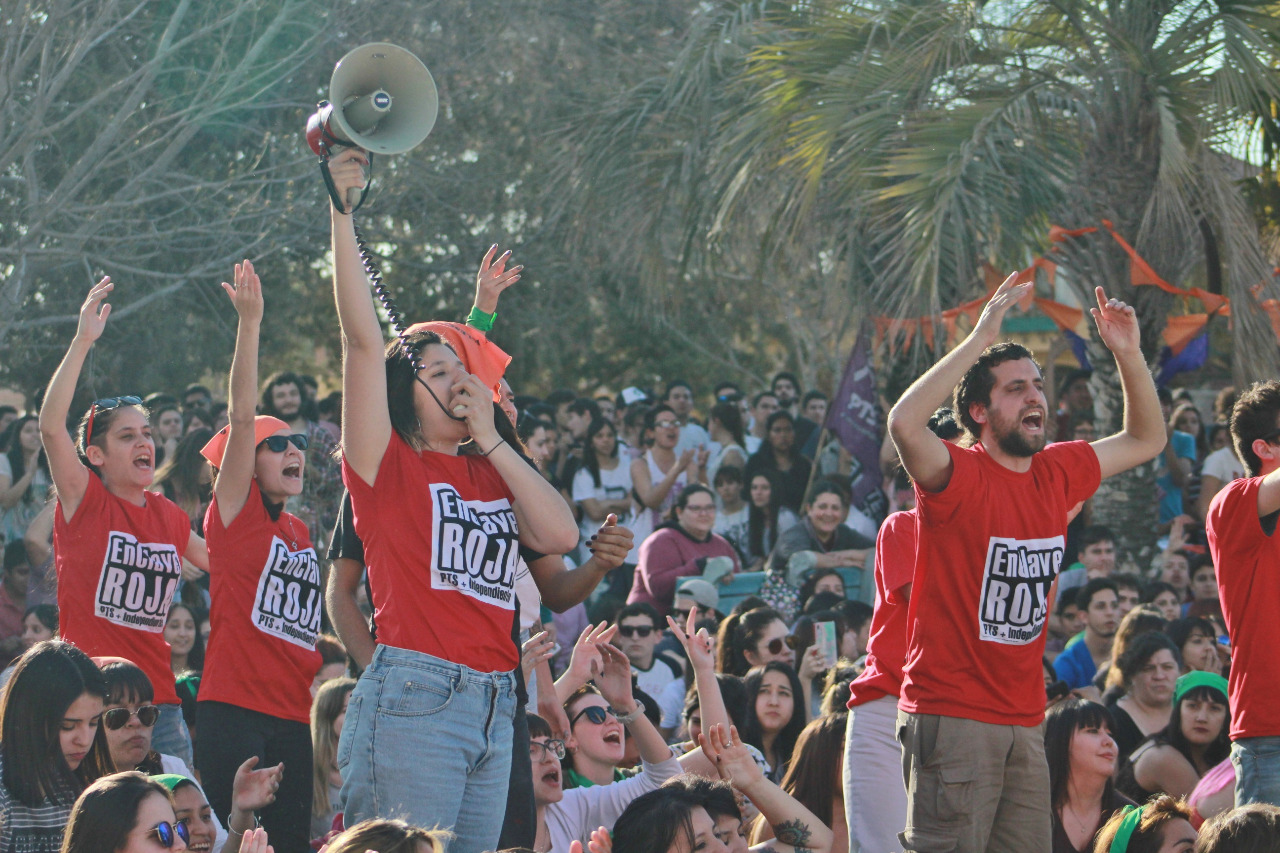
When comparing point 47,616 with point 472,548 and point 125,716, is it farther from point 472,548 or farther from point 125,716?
point 472,548

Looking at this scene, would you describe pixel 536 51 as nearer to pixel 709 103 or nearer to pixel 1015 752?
pixel 709 103

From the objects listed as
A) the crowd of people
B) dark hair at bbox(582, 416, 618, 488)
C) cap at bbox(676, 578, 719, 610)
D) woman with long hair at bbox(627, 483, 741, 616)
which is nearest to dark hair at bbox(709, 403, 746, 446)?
dark hair at bbox(582, 416, 618, 488)

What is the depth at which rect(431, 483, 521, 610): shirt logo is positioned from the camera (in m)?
3.46

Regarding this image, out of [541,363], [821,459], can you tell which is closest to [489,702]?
[821,459]

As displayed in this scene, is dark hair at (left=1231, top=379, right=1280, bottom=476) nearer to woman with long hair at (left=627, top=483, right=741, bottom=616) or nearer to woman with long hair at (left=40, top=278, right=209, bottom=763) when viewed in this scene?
woman with long hair at (left=40, top=278, right=209, bottom=763)

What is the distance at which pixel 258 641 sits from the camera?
5164 millimetres

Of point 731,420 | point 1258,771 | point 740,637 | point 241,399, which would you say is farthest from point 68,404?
point 731,420

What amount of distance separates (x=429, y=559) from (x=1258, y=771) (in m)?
2.61

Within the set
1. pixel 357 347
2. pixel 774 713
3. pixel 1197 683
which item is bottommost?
pixel 774 713

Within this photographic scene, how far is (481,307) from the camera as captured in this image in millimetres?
4262

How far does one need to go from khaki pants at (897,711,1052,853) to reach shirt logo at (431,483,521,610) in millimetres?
1332

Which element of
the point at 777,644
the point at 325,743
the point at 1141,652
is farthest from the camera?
the point at 777,644

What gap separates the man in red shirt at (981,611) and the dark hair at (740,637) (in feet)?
7.85

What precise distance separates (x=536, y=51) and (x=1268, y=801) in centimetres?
1252
